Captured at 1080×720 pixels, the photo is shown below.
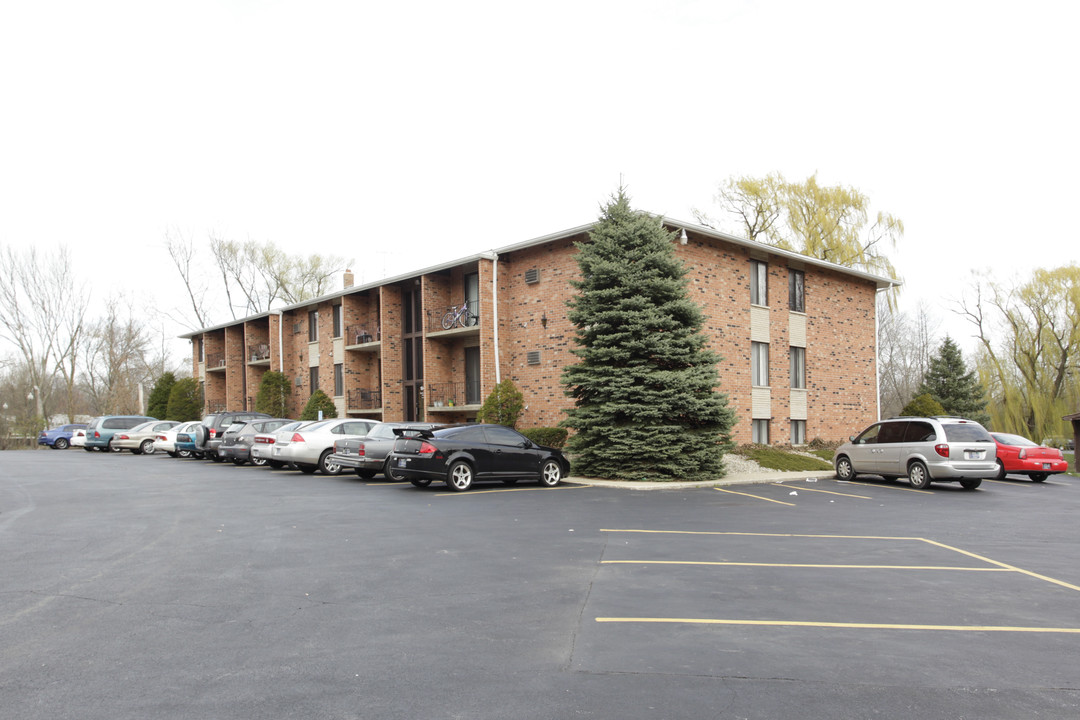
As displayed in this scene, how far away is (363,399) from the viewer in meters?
33.6

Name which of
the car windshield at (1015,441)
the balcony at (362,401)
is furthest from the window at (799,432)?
the balcony at (362,401)

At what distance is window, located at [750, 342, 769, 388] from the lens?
84.8 ft

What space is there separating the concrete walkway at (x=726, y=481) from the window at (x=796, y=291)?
27.5 feet

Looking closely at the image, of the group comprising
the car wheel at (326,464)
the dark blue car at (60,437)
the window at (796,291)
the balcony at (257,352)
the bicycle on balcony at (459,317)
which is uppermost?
the window at (796,291)

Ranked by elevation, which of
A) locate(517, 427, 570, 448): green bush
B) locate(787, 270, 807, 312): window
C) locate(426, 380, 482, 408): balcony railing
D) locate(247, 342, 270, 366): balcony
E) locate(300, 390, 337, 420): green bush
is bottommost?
locate(517, 427, 570, 448): green bush

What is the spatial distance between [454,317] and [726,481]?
13368mm

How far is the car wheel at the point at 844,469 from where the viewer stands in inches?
791

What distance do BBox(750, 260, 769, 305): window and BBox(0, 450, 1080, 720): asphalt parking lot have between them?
48.9ft

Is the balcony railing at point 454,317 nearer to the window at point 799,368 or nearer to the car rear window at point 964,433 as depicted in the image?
the window at point 799,368

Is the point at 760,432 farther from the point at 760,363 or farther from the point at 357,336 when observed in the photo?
the point at 357,336

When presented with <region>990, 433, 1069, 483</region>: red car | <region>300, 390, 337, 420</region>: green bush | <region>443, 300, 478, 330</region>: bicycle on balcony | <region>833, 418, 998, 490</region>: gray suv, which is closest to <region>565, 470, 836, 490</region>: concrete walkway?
<region>833, 418, 998, 490</region>: gray suv

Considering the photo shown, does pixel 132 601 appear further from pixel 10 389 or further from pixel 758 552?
pixel 10 389

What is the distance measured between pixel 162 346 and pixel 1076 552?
68.9m

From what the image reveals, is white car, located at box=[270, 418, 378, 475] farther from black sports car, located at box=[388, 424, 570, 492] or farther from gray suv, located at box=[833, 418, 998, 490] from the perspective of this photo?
gray suv, located at box=[833, 418, 998, 490]
